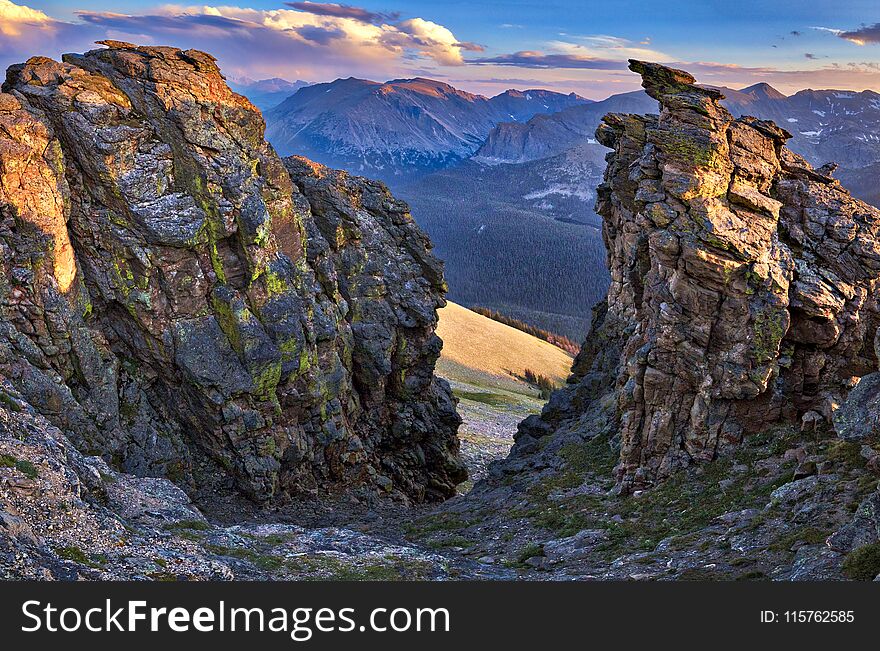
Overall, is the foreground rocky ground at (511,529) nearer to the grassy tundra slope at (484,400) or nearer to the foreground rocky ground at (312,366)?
the foreground rocky ground at (312,366)

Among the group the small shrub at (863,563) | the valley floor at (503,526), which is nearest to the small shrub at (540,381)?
the valley floor at (503,526)

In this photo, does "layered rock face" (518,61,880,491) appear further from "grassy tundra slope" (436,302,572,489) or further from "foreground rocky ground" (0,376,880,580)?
"grassy tundra slope" (436,302,572,489)

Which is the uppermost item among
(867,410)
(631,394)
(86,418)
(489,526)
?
(867,410)

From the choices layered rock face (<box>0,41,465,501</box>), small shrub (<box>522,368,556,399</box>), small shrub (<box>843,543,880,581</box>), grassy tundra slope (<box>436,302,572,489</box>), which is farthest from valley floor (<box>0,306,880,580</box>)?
small shrub (<box>522,368,556,399</box>)

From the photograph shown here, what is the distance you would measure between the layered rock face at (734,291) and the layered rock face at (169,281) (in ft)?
87.2

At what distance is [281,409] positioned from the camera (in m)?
57.8

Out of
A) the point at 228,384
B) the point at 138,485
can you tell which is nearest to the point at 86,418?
the point at 138,485

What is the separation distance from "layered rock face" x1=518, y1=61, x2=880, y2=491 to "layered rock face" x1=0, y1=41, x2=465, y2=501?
26577 millimetres

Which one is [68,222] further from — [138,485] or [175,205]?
[138,485]

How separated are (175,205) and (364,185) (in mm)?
27027

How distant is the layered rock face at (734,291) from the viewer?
141ft

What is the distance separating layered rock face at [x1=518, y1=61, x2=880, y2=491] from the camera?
4309 centimetres

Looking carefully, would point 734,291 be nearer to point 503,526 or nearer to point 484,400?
point 503,526

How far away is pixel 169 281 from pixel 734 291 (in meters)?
37.7
